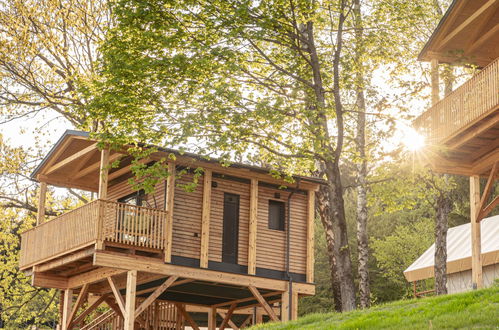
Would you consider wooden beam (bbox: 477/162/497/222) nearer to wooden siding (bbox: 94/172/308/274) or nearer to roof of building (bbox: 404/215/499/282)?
wooden siding (bbox: 94/172/308/274)

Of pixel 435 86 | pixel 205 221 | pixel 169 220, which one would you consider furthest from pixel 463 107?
pixel 169 220

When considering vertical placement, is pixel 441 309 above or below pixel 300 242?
below

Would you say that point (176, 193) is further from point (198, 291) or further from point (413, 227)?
point (413, 227)

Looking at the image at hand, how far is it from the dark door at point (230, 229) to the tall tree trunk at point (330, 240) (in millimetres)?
3449

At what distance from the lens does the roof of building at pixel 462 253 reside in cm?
2997

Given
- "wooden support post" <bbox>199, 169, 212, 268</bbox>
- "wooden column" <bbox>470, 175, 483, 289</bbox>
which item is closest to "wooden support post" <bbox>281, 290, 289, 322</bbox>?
"wooden support post" <bbox>199, 169, 212, 268</bbox>

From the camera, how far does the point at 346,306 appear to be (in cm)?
2073

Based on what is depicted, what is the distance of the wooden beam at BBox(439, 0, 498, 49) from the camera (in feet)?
73.9

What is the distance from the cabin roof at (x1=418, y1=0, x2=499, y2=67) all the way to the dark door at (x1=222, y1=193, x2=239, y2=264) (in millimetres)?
7870

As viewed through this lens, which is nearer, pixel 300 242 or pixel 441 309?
pixel 441 309

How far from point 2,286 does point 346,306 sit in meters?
21.5

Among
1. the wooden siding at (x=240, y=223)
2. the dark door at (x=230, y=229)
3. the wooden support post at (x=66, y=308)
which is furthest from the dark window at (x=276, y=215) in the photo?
the wooden support post at (x=66, y=308)

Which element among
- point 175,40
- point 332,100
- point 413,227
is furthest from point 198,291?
point 413,227

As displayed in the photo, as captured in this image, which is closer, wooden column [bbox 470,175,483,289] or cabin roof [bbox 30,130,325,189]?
wooden column [bbox 470,175,483,289]
